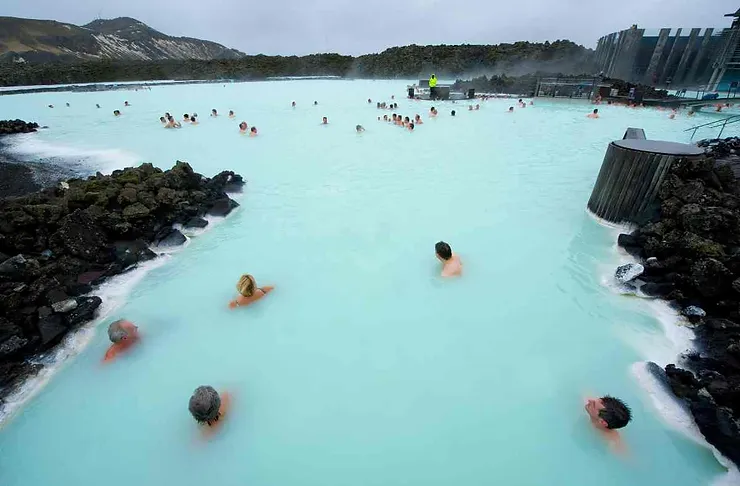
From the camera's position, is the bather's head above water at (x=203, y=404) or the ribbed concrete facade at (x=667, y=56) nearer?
the bather's head above water at (x=203, y=404)

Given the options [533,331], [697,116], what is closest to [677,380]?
[533,331]

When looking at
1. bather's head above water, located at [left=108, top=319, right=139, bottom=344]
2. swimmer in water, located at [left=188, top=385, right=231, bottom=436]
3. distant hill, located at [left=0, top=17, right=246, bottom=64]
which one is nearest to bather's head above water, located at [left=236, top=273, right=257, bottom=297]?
bather's head above water, located at [left=108, top=319, right=139, bottom=344]

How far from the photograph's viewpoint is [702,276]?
13.5 feet

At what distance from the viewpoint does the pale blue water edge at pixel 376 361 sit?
3092mm

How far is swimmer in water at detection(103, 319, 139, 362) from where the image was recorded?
394cm

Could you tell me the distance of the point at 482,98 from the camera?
24812mm

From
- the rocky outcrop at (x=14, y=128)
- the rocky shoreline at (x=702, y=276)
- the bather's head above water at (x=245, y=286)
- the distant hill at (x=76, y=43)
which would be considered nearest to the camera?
the rocky shoreline at (x=702, y=276)

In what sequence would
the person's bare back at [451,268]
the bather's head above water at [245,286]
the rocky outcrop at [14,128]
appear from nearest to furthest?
the bather's head above water at [245,286], the person's bare back at [451,268], the rocky outcrop at [14,128]

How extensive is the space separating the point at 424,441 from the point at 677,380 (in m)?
2.44

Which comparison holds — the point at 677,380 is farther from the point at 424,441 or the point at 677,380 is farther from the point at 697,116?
the point at 697,116

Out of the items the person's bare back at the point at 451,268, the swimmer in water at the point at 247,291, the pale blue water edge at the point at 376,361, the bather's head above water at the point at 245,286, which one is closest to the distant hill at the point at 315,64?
the pale blue water edge at the point at 376,361

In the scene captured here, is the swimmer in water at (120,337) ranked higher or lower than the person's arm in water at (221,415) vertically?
higher

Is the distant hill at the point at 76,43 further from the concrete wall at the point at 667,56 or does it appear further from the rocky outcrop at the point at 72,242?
the concrete wall at the point at 667,56

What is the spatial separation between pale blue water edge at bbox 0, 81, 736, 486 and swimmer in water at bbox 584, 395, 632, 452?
0.10 m
